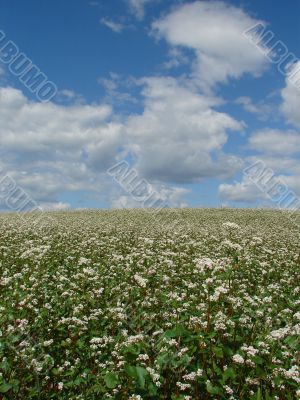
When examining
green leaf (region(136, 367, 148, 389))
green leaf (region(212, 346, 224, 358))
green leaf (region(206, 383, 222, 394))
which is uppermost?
green leaf (region(136, 367, 148, 389))

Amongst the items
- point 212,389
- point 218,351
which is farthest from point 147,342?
point 212,389

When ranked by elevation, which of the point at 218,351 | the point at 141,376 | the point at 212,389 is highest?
the point at 141,376

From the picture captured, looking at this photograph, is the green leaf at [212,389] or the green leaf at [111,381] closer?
the green leaf at [111,381]

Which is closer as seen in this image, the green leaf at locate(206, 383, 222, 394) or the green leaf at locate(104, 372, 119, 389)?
the green leaf at locate(104, 372, 119, 389)

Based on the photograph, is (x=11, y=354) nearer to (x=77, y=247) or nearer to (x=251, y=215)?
(x=77, y=247)

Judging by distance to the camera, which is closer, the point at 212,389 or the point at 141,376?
the point at 141,376

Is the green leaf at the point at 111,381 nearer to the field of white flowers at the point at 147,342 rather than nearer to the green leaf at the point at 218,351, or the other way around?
the field of white flowers at the point at 147,342

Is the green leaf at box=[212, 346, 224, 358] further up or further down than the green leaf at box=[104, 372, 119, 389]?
further down

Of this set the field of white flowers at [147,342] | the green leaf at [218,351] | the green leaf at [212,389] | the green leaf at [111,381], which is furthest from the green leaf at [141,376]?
the green leaf at [218,351]

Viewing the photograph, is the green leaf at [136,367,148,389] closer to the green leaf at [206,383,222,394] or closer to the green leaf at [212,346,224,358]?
the green leaf at [206,383,222,394]

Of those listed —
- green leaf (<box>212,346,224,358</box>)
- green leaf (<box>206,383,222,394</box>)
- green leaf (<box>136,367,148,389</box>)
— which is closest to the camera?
green leaf (<box>136,367,148,389</box>)

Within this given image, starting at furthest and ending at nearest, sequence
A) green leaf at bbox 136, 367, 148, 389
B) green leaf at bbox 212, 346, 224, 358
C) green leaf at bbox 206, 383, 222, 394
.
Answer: green leaf at bbox 212, 346, 224, 358 → green leaf at bbox 206, 383, 222, 394 → green leaf at bbox 136, 367, 148, 389

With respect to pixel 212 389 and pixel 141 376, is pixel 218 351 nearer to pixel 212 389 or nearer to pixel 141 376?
pixel 212 389

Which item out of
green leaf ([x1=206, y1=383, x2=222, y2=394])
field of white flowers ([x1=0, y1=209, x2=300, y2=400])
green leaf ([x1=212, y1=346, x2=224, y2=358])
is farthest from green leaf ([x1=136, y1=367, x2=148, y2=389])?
green leaf ([x1=212, y1=346, x2=224, y2=358])
